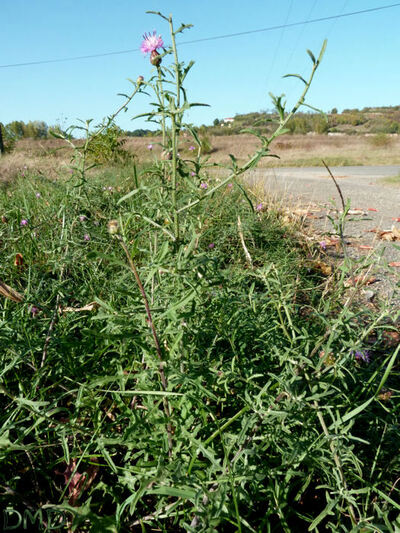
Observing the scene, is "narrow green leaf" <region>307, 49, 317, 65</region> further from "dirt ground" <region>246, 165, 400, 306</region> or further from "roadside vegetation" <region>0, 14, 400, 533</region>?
"dirt ground" <region>246, 165, 400, 306</region>

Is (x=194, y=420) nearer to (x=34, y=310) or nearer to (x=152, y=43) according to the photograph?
(x=34, y=310)

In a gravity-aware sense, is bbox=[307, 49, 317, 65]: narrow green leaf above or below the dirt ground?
above

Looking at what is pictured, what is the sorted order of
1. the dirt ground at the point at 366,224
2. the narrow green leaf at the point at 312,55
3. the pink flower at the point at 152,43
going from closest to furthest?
1. the narrow green leaf at the point at 312,55
2. the pink flower at the point at 152,43
3. the dirt ground at the point at 366,224

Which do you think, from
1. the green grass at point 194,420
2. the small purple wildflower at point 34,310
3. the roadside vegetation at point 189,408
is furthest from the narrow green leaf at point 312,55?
the small purple wildflower at point 34,310

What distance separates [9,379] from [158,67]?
3.59ft

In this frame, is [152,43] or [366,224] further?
[366,224]

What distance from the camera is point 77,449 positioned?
1064 mm

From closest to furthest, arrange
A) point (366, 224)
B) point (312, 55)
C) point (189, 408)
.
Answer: point (312, 55)
point (189, 408)
point (366, 224)

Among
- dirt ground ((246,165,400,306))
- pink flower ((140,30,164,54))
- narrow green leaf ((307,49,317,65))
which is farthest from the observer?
dirt ground ((246,165,400,306))

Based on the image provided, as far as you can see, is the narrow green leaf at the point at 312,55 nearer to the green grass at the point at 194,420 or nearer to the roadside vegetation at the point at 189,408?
the roadside vegetation at the point at 189,408

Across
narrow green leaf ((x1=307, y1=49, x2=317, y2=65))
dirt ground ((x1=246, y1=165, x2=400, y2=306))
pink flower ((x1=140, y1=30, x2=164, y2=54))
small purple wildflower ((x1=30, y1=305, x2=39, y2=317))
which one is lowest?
dirt ground ((x1=246, y1=165, x2=400, y2=306))

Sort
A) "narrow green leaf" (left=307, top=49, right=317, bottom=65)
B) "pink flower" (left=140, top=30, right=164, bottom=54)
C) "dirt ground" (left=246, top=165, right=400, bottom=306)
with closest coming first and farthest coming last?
"narrow green leaf" (left=307, top=49, right=317, bottom=65)
"pink flower" (left=140, top=30, right=164, bottom=54)
"dirt ground" (left=246, top=165, right=400, bottom=306)

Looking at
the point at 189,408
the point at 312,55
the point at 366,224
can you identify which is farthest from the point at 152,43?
the point at 366,224

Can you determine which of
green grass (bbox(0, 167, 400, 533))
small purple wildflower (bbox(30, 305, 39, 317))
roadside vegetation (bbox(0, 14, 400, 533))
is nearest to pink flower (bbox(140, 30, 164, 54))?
roadside vegetation (bbox(0, 14, 400, 533))
